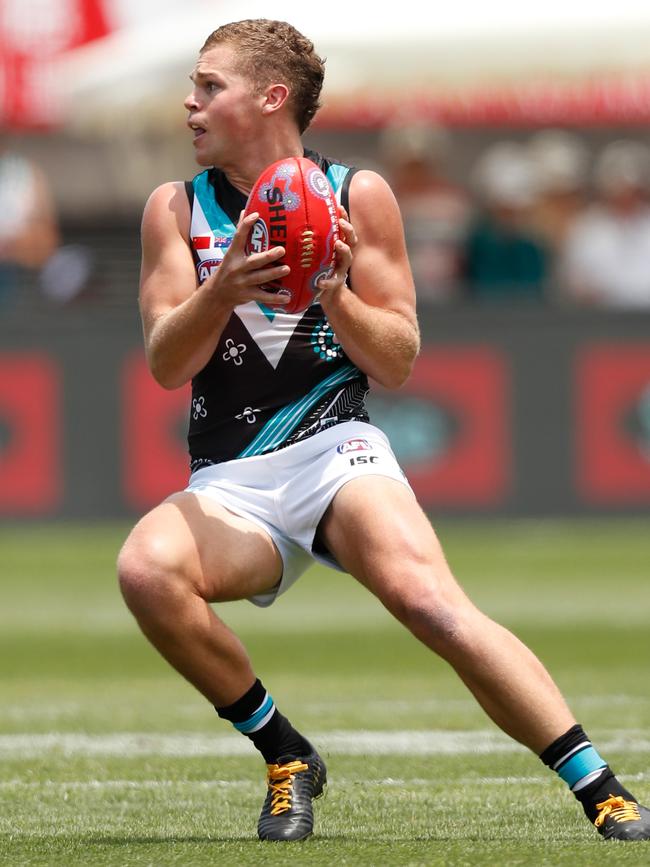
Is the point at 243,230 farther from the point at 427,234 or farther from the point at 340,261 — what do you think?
the point at 427,234

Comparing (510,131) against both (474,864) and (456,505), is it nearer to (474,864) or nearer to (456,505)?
(456,505)

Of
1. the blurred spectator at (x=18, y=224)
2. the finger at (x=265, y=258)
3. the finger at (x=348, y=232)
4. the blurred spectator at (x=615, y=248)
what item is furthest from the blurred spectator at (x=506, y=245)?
the finger at (x=265, y=258)

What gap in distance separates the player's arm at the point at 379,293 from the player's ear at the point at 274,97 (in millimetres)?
292

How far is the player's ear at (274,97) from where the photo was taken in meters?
5.41

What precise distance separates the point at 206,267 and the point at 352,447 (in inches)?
25.3

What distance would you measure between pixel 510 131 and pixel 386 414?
6057 mm

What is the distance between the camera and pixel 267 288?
5.10 metres

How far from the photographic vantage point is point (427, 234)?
15.4 meters

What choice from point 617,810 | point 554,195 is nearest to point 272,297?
point 617,810

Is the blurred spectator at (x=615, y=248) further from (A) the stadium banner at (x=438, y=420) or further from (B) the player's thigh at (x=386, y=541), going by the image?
(B) the player's thigh at (x=386, y=541)

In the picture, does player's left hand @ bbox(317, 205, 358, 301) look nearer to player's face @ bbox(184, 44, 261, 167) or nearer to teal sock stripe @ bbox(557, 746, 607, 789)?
player's face @ bbox(184, 44, 261, 167)

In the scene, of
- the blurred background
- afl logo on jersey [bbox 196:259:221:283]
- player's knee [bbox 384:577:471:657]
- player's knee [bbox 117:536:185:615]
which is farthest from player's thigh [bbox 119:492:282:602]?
the blurred background

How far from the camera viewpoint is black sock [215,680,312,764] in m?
A: 5.46

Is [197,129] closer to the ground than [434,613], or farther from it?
farther from it
